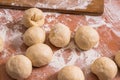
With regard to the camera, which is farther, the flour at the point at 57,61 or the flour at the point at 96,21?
the flour at the point at 96,21

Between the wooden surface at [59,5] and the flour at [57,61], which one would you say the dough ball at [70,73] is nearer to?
the flour at [57,61]

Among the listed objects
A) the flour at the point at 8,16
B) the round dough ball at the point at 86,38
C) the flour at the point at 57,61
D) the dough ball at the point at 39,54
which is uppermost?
the flour at the point at 8,16

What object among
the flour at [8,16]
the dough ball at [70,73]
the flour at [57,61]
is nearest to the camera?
the dough ball at [70,73]

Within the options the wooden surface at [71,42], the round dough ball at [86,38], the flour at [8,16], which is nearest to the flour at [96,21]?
the wooden surface at [71,42]

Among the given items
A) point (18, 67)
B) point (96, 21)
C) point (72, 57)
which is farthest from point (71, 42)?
point (18, 67)

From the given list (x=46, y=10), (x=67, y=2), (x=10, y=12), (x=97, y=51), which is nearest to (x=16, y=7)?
(x=10, y=12)

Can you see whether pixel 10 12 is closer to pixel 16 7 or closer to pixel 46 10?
pixel 16 7

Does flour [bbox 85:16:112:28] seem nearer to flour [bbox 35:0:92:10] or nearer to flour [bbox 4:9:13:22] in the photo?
flour [bbox 35:0:92:10]
